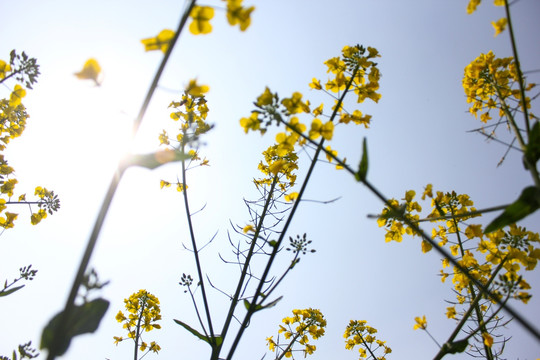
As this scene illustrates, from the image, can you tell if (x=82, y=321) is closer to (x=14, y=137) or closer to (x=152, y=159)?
(x=152, y=159)

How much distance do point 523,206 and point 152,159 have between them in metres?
1.63

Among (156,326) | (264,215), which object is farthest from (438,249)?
(156,326)

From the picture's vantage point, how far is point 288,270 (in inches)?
87.8

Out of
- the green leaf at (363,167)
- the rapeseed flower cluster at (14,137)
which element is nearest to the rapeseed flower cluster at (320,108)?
the green leaf at (363,167)

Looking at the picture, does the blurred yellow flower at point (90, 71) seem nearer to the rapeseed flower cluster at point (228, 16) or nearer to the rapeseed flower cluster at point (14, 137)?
the rapeseed flower cluster at point (228, 16)

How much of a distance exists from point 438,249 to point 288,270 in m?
1.22

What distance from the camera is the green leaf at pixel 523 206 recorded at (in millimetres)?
1314

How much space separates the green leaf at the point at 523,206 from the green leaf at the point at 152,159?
1.44 meters

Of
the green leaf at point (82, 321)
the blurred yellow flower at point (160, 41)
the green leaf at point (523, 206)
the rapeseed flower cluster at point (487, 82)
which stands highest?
the rapeseed flower cluster at point (487, 82)

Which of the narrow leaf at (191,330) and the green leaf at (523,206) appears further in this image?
the narrow leaf at (191,330)

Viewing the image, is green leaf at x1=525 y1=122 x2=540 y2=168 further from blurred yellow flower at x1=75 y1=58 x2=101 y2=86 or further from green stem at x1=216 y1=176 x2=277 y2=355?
blurred yellow flower at x1=75 y1=58 x2=101 y2=86

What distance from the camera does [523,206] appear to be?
53.1 inches

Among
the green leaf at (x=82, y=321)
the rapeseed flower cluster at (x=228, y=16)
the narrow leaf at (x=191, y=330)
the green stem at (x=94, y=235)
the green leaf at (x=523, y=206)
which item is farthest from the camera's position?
the narrow leaf at (x=191, y=330)

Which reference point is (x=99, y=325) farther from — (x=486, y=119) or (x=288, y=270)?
(x=486, y=119)
